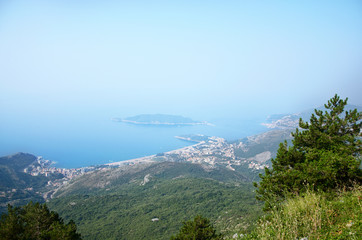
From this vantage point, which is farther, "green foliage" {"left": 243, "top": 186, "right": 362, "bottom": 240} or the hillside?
the hillside

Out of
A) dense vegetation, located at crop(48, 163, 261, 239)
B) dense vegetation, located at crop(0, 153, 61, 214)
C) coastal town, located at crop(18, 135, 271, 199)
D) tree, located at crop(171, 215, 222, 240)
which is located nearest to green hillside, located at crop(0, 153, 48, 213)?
dense vegetation, located at crop(0, 153, 61, 214)

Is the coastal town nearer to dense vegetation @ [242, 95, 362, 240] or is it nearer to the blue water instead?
the blue water

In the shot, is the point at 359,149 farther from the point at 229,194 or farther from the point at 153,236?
the point at 229,194

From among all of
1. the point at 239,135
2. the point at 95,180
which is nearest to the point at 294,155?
the point at 95,180

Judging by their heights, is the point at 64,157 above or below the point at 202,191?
below

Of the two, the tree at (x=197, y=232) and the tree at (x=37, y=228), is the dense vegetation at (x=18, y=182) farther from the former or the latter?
the tree at (x=197, y=232)

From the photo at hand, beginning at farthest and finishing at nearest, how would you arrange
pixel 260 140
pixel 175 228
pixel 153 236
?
pixel 260 140 < pixel 175 228 < pixel 153 236
